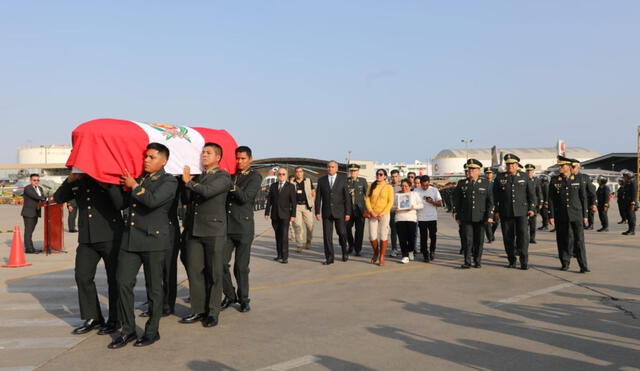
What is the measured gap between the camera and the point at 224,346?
524 cm

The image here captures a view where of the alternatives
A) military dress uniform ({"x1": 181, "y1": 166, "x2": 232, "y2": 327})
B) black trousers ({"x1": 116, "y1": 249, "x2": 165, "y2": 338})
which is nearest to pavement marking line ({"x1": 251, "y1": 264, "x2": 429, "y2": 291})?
military dress uniform ({"x1": 181, "y1": 166, "x2": 232, "y2": 327})

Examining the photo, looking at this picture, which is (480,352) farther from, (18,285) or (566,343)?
(18,285)

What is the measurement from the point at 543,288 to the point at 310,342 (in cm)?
426

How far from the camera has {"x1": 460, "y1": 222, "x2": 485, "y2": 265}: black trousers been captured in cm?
1016

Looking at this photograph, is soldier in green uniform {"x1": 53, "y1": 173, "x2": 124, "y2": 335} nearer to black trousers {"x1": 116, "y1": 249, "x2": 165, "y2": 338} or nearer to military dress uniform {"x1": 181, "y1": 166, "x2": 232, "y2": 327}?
black trousers {"x1": 116, "y1": 249, "x2": 165, "y2": 338}

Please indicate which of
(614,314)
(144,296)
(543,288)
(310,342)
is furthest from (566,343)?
(144,296)

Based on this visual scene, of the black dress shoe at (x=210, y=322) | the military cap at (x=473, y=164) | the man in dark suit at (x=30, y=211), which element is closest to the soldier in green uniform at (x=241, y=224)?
the black dress shoe at (x=210, y=322)

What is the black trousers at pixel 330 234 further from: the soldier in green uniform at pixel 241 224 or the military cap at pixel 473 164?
the soldier in green uniform at pixel 241 224

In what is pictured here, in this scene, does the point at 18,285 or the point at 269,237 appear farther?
the point at 269,237

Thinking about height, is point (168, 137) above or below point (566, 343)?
above

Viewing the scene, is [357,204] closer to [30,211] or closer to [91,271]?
[91,271]

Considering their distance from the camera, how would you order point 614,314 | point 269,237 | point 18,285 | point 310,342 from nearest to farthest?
point 310,342
point 614,314
point 18,285
point 269,237

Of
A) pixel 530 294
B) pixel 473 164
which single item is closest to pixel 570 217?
pixel 473 164

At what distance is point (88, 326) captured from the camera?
5840 mm
